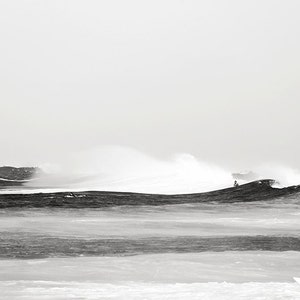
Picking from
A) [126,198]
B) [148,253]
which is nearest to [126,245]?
[148,253]

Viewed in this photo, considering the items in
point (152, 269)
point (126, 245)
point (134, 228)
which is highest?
point (134, 228)

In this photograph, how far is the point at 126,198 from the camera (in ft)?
104

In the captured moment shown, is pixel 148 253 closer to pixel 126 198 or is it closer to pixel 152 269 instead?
pixel 152 269

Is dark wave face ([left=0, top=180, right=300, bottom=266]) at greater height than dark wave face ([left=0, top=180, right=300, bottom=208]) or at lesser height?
lesser

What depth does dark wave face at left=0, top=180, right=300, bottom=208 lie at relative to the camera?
88.3 ft

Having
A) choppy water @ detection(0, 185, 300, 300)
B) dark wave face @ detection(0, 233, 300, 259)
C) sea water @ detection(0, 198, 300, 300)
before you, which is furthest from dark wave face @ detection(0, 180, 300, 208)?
dark wave face @ detection(0, 233, 300, 259)

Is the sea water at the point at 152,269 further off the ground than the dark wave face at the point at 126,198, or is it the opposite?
the dark wave face at the point at 126,198

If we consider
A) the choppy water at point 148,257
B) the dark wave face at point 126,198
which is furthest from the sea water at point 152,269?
the dark wave face at point 126,198

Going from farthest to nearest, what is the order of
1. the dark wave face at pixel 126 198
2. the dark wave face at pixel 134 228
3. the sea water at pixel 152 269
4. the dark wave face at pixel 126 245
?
the dark wave face at pixel 126 198 < the dark wave face at pixel 134 228 < the dark wave face at pixel 126 245 < the sea water at pixel 152 269

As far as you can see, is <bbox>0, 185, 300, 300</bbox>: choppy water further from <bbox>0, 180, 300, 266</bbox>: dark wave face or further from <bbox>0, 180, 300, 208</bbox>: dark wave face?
<bbox>0, 180, 300, 208</bbox>: dark wave face

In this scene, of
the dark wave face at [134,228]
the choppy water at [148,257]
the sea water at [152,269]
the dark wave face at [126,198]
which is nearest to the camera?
the sea water at [152,269]

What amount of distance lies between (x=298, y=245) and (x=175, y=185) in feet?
109

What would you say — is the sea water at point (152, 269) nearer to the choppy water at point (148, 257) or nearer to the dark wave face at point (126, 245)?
the choppy water at point (148, 257)

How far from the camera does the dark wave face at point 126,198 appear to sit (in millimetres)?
26906
